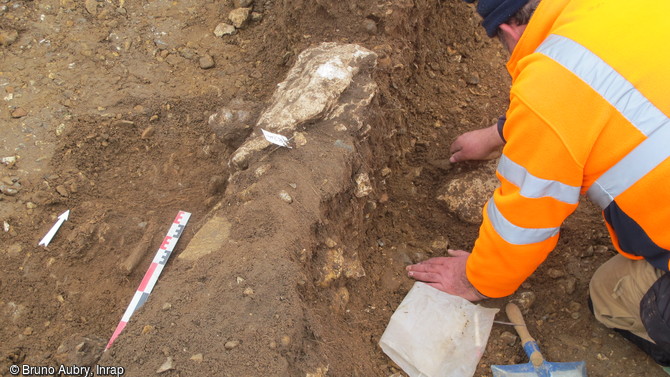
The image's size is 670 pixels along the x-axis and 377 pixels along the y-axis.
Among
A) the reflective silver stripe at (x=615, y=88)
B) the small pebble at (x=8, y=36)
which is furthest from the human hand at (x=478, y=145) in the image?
the small pebble at (x=8, y=36)

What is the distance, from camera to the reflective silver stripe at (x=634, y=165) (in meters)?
1.61

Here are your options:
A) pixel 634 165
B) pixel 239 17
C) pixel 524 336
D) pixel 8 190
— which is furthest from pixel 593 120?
pixel 8 190

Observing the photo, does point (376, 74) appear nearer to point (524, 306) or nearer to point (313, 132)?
point (313, 132)

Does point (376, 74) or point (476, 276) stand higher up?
point (376, 74)

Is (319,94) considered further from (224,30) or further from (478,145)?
(224,30)

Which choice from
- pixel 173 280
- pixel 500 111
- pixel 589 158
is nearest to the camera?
pixel 589 158

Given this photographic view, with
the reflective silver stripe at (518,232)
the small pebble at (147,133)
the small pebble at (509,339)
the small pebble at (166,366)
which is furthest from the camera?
the small pebble at (147,133)

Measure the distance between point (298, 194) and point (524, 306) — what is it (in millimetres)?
1267

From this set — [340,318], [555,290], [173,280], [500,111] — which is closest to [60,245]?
[173,280]

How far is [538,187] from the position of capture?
5.93 feet

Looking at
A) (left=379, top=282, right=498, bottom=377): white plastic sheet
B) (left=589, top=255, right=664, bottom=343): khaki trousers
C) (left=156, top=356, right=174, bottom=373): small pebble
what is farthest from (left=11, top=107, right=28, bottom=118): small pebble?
(left=589, top=255, right=664, bottom=343): khaki trousers

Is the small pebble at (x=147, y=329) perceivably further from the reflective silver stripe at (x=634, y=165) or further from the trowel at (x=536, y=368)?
the reflective silver stripe at (x=634, y=165)

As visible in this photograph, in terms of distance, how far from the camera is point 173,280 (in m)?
2.00

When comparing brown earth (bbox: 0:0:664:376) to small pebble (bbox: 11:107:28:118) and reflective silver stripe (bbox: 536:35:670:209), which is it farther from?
reflective silver stripe (bbox: 536:35:670:209)
